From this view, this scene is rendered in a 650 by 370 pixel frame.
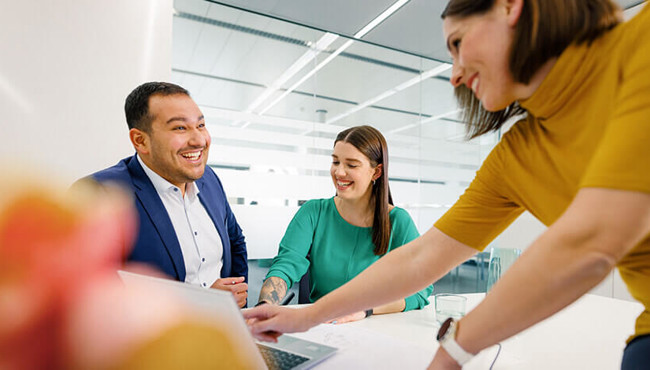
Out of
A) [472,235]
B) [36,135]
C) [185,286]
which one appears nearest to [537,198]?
[472,235]

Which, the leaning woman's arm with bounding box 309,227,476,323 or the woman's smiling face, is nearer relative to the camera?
the leaning woman's arm with bounding box 309,227,476,323

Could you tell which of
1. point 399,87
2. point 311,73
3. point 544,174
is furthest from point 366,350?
point 399,87

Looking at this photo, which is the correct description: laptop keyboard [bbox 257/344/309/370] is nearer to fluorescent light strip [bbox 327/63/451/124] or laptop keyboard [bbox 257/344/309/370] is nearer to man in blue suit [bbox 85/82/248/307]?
man in blue suit [bbox 85/82/248/307]

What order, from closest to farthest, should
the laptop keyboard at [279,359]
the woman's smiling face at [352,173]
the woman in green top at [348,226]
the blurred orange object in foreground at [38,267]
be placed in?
1. the blurred orange object in foreground at [38,267]
2. the laptop keyboard at [279,359]
3. the woman in green top at [348,226]
4. the woman's smiling face at [352,173]

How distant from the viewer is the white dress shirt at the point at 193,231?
169cm

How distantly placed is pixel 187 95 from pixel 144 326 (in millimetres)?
1599

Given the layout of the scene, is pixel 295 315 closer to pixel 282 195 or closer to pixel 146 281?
pixel 146 281

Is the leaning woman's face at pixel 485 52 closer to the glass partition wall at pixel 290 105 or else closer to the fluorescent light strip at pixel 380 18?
the glass partition wall at pixel 290 105

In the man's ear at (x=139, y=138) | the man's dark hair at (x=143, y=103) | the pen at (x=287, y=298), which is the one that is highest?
the man's dark hair at (x=143, y=103)

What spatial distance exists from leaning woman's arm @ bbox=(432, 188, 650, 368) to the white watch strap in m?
0.06

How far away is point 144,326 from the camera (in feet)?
0.90

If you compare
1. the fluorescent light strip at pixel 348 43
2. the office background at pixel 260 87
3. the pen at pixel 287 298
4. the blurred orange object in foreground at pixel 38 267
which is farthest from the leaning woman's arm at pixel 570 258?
the fluorescent light strip at pixel 348 43

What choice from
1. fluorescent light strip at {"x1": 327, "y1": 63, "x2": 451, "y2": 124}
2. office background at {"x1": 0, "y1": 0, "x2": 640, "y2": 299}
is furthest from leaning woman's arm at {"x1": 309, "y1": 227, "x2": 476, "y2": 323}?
fluorescent light strip at {"x1": 327, "y1": 63, "x2": 451, "y2": 124}

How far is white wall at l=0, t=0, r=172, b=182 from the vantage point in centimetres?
172
